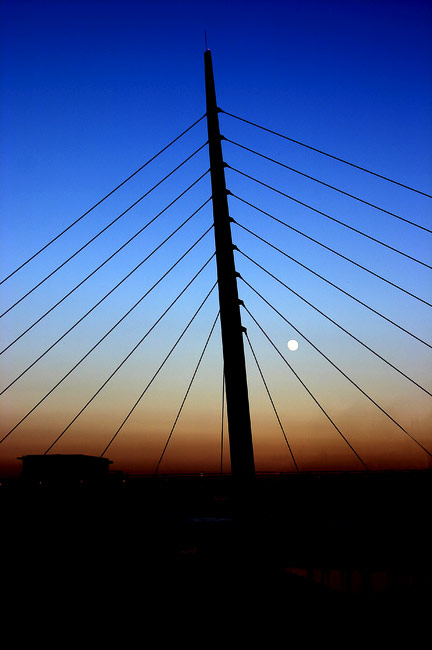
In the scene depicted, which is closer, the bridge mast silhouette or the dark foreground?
the dark foreground

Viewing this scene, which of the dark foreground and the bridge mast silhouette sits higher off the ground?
the bridge mast silhouette

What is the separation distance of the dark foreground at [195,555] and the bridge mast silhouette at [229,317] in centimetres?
101

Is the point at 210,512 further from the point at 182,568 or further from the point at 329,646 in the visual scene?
the point at 329,646

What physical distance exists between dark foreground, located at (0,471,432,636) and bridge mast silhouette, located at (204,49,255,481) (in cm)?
101

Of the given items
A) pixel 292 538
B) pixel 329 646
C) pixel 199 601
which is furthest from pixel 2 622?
pixel 292 538

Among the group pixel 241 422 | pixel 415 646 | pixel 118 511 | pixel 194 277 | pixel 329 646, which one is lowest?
pixel 415 646

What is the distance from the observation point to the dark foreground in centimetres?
927

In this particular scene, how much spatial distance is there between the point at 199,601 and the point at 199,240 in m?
11.6

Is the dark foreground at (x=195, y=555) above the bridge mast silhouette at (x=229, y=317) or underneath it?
underneath

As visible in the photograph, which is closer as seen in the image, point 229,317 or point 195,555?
point 229,317

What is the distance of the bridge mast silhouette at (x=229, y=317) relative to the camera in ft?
33.6

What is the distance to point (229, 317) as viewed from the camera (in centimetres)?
1099

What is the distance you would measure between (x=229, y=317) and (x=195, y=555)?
31.3 ft

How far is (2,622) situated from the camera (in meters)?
8.82
